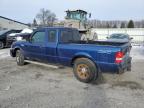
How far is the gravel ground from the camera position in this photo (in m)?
5.05

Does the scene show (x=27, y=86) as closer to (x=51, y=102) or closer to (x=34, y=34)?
(x=51, y=102)

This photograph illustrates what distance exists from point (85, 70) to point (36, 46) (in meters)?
2.62

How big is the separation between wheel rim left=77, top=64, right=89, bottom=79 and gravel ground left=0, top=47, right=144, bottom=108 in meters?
0.27

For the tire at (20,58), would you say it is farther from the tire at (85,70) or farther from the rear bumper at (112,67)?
the rear bumper at (112,67)

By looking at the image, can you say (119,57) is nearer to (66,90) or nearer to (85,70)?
(85,70)

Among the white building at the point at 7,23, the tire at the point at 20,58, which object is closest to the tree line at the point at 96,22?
the white building at the point at 7,23

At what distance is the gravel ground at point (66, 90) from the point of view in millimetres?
5055

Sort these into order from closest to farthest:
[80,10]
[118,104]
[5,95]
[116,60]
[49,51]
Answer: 1. [118,104]
2. [5,95]
3. [116,60]
4. [49,51]
5. [80,10]

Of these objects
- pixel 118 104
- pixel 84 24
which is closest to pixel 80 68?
pixel 118 104

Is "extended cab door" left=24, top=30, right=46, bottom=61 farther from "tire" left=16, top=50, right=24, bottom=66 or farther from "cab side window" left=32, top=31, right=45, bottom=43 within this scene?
"tire" left=16, top=50, right=24, bottom=66

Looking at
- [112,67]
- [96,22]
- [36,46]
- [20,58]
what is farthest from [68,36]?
[96,22]

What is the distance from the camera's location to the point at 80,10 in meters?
24.2

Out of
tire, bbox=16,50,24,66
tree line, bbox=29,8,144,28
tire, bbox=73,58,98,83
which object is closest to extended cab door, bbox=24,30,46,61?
tire, bbox=16,50,24,66

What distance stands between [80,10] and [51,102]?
20228mm
